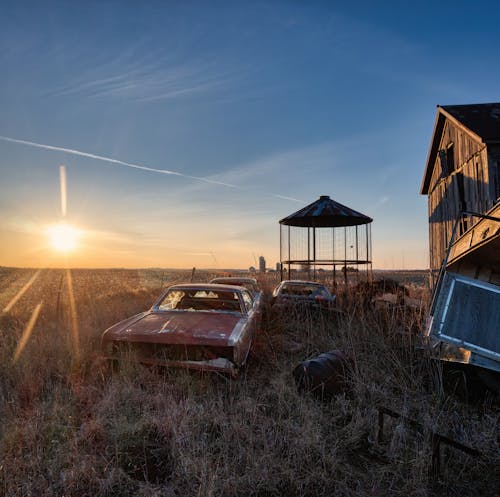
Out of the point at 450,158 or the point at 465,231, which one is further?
the point at 450,158

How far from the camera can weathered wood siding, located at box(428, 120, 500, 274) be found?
9375mm

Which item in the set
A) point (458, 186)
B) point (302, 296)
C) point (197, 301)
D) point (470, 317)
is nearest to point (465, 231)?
point (458, 186)

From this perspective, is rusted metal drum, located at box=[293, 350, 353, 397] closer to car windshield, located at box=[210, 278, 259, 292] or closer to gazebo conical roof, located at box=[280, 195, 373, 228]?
car windshield, located at box=[210, 278, 259, 292]

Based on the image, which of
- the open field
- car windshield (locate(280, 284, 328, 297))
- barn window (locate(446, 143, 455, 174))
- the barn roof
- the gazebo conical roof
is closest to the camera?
the open field

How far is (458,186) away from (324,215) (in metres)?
4.66

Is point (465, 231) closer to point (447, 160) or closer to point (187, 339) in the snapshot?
point (447, 160)

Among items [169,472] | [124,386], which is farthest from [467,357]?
[124,386]

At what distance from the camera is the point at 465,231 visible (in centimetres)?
852

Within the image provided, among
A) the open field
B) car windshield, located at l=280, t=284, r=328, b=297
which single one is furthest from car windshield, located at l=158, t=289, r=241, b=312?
car windshield, located at l=280, t=284, r=328, b=297

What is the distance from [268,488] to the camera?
9.86ft

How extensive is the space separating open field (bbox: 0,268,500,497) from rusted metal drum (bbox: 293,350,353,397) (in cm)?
13

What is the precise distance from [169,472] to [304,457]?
3.84 ft

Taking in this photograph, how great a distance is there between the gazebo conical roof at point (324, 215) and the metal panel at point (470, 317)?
35.1 ft

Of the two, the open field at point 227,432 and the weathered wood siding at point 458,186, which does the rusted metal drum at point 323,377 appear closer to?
the open field at point 227,432
